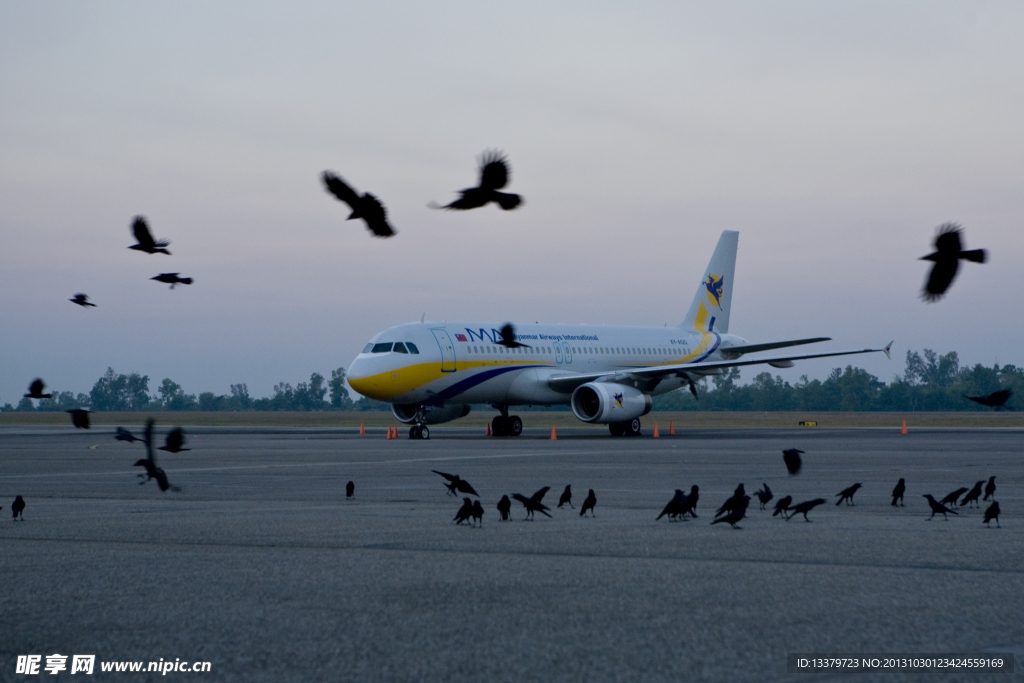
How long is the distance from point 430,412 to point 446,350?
320cm

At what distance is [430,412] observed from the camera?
38156mm

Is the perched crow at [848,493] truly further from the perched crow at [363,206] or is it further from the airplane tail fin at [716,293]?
the airplane tail fin at [716,293]

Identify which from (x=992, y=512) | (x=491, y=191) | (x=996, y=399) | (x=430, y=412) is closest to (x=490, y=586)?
(x=491, y=191)

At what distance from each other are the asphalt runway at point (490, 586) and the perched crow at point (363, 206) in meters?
2.23

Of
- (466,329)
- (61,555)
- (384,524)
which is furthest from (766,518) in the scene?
(466,329)

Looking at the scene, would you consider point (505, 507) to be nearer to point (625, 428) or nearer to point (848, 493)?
point (848, 493)

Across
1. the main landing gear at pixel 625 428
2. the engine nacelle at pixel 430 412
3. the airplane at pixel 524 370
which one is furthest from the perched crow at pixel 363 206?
the main landing gear at pixel 625 428

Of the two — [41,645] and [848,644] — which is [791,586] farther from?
[41,645]

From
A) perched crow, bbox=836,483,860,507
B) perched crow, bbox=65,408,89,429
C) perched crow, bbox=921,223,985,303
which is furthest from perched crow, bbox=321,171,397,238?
perched crow, bbox=836,483,860,507

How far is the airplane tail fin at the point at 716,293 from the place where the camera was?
46719 millimetres

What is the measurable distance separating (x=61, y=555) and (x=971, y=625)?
20.9 feet

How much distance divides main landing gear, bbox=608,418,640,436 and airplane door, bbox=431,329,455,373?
576 centimetres

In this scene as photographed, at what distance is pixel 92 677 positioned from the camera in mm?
5094

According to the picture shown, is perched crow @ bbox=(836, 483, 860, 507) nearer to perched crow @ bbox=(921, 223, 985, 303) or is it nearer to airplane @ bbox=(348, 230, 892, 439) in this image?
perched crow @ bbox=(921, 223, 985, 303)
